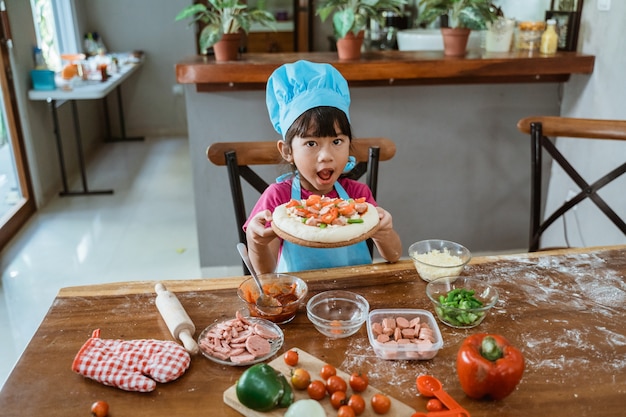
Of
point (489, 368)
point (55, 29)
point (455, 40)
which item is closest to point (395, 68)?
point (455, 40)

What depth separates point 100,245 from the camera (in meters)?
3.30

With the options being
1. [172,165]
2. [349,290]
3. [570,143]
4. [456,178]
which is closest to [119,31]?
[172,165]

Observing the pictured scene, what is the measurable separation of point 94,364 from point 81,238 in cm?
262

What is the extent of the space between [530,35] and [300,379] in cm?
232

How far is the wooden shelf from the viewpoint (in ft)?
7.75

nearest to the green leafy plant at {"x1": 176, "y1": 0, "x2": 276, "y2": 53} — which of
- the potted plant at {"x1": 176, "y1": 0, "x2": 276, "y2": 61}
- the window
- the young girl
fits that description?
the potted plant at {"x1": 176, "y1": 0, "x2": 276, "y2": 61}

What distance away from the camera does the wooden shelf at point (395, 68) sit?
2363mm

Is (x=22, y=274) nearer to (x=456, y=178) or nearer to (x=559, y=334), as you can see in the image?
(x=456, y=178)

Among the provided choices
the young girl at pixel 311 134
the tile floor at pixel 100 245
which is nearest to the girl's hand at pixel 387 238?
the young girl at pixel 311 134

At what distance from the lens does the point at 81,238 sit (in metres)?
3.38

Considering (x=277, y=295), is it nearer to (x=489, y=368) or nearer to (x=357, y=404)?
(x=357, y=404)

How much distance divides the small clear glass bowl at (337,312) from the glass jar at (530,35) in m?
1.99

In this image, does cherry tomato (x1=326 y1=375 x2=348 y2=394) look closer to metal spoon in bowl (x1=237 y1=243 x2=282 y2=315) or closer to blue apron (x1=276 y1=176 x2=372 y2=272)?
metal spoon in bowl (x1=237 y1=243 x2=282 y2=315)

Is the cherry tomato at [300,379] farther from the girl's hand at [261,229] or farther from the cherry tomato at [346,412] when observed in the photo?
the girl's hand at [261,229]
